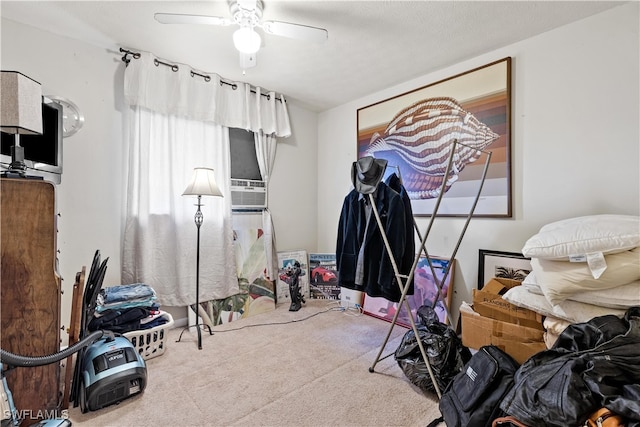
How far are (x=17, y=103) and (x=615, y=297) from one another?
117 inches

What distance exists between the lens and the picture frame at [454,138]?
2299 mm

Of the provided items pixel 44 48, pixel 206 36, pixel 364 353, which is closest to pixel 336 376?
pixel 364 353

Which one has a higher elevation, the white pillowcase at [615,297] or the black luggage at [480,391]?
the white pillowcase at [615,297]

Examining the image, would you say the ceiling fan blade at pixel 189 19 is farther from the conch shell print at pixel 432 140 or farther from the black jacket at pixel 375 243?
the conch shell print at pixel 432 140

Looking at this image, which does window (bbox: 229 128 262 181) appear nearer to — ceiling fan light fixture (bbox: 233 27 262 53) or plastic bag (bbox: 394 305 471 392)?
ceiling fan light fixture (bbox: 233 27 262 53)

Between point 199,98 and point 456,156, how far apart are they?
95.6 inches

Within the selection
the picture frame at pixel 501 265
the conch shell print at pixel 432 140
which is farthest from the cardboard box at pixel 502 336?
the conch shell print at pixel 432 140

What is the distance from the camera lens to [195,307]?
2750 mm

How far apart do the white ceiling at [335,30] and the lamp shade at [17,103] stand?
84cm

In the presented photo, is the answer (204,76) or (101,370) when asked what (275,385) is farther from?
(204,76)

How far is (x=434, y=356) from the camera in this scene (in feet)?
5.71

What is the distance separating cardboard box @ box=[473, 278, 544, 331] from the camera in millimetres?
1649

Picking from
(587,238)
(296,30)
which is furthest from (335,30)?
(587,238)

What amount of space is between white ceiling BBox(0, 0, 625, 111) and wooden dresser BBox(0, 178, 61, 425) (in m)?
1.35
